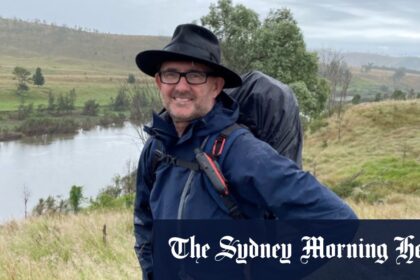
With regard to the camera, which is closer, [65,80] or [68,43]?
[65,80]

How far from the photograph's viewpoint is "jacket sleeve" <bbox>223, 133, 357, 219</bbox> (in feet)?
5.78

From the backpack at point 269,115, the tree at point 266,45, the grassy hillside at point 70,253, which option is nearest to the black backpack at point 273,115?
the backpack at point 269,115

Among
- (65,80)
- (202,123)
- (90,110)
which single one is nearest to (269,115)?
(202,123)

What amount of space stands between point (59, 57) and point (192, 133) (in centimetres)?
14635

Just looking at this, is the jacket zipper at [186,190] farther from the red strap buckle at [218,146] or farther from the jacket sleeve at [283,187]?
the jacket sleeve at [283,187]

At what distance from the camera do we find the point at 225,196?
1.85 metres

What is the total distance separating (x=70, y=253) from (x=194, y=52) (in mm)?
3077

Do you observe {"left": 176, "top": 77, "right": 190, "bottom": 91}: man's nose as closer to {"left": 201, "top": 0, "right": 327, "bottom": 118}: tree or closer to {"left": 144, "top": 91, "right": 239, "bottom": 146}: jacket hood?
{"left": 144, "top": 91, "right": 239, "bottom": 146}: jacket hood

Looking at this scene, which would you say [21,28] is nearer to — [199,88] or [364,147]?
[364,147]

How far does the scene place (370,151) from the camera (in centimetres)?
2141

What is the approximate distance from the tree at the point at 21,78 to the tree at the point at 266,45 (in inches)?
2900

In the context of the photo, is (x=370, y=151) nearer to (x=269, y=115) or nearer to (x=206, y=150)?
(x=269, y=115)

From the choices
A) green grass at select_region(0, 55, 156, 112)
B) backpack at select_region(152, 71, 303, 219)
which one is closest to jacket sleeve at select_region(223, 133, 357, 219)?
backpack at select_region(152, 71, 303, 219)

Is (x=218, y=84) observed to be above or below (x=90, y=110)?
above
